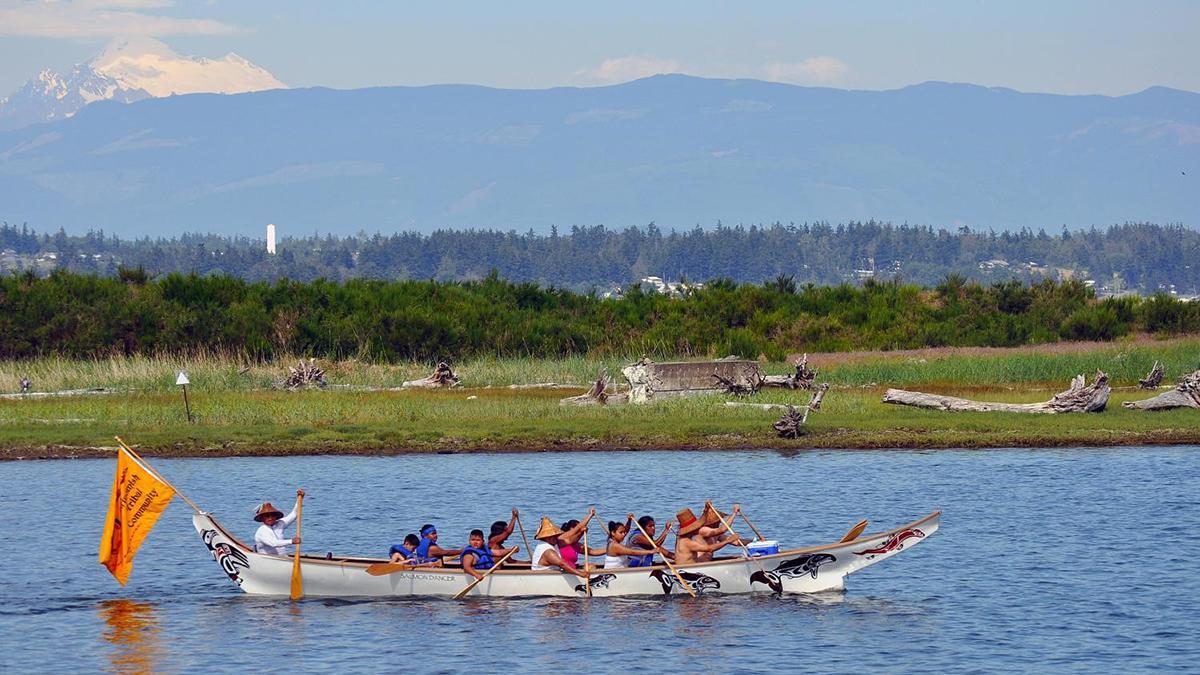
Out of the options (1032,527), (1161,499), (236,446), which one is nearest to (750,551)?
(1032,527)

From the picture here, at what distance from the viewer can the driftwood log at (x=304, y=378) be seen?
2291 inches

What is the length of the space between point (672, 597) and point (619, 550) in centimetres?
117

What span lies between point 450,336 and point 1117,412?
2926 centimetres

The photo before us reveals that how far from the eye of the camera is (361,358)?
67375 mm

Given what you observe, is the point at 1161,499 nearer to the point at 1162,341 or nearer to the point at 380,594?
the point at 380,594

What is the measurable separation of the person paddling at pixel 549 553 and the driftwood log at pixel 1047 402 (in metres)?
22.7

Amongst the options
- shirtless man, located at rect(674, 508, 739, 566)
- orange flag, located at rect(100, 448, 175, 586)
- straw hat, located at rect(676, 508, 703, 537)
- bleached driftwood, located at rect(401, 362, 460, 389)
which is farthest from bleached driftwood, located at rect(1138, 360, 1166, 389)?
orange flag, located at rect(100, 448, 175, 586)

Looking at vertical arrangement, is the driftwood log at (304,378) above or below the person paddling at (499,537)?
above

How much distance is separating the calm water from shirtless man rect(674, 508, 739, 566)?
2.60 feet

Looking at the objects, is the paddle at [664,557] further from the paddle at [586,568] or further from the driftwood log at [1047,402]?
the driftwood log at [1047,402]

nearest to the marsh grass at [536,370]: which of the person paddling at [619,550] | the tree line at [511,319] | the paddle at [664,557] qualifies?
the tree line at [511,319]

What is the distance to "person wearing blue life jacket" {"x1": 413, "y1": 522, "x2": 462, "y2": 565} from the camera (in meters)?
30.2

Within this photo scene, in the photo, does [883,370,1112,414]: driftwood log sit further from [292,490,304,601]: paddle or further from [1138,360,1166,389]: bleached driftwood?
[292,490,304,601]: paddle

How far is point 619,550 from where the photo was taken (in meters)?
30.1
